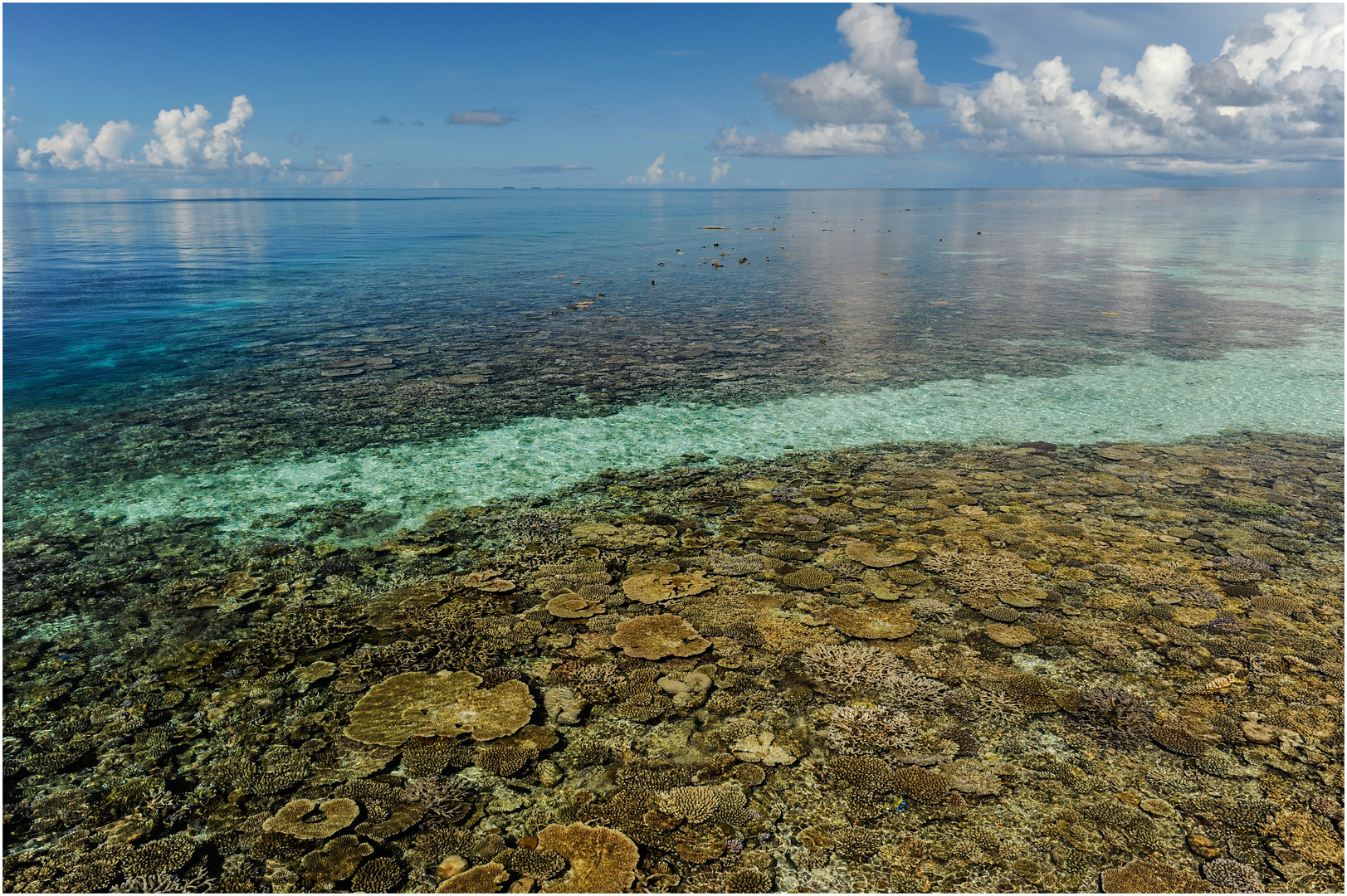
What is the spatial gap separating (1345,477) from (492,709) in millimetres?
10441

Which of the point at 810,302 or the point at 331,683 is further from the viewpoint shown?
the point at 810,302

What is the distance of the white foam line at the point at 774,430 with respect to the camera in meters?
9.02

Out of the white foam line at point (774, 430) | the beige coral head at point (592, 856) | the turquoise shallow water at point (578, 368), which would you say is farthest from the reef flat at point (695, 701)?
the turquoise shallow water at point (578, 368)

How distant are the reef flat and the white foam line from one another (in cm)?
99

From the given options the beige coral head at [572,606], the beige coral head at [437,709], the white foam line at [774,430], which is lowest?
the beige coral head at [437,709]

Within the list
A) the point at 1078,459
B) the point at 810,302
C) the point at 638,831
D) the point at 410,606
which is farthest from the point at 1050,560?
the point at 810,302

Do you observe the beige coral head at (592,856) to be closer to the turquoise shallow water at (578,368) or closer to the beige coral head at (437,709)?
the beige coral head at (437,709)

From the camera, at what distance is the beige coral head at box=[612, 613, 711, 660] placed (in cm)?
577

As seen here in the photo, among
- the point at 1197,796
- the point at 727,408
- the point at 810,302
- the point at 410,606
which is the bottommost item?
the point at 1197,796

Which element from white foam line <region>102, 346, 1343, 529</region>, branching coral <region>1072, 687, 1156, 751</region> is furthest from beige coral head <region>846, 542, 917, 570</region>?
white foam line <region>102, 346, 1343, 529</region>

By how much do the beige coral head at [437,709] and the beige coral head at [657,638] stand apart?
0.90m

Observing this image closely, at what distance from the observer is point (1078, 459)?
992 cm

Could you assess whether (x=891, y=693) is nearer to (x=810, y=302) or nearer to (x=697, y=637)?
(x=697, y=637)

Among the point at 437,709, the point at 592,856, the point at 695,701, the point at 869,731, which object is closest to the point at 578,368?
the point at 437,709
